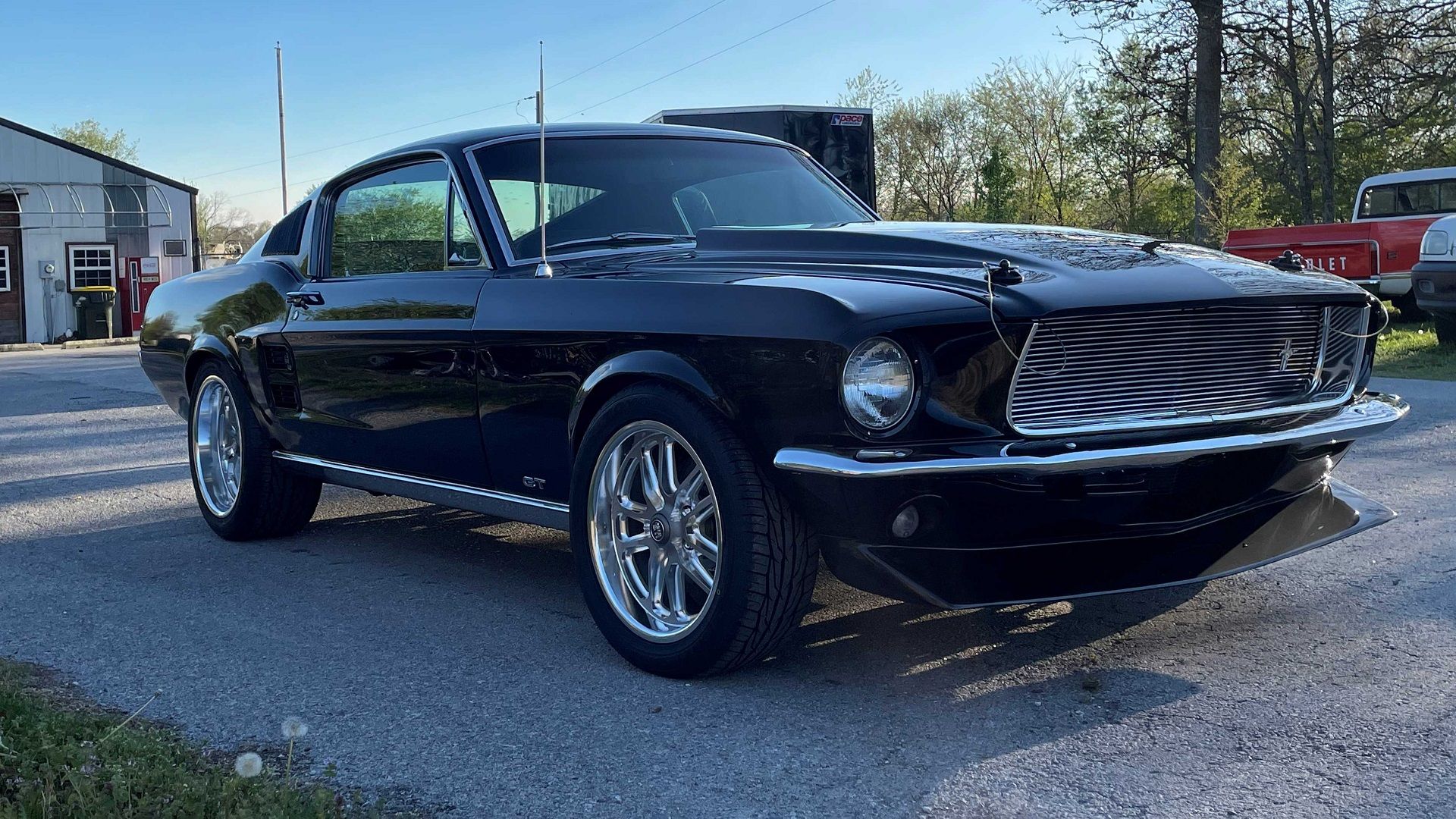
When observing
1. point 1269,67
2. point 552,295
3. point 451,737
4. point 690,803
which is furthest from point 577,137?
point 1269,67

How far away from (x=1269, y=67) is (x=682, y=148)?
77.5ft

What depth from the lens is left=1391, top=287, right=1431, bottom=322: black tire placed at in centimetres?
1538

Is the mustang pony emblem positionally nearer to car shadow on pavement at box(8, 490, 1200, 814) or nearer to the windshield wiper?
car shadow on pavement at box(8, 490, 1200, 814)

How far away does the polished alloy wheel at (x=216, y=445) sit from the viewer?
5.65 meters

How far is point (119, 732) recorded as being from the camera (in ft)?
9.49

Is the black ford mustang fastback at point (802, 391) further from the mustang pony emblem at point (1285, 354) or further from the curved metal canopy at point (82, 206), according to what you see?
the curved metal canopy at point (82, 206)

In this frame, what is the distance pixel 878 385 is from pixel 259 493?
3.24m

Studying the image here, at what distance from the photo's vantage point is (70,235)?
32.8 meters

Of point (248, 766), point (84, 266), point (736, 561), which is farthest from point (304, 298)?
point (84, 266)

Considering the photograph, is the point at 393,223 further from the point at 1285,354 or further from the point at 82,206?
the point at 82,206

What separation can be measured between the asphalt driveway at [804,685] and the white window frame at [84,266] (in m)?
30.4

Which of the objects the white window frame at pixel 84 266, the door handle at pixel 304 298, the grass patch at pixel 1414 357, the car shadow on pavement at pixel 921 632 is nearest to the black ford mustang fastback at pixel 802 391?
the door handle at pixel 304 298

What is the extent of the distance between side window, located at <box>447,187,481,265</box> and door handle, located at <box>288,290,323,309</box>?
2.53 feet

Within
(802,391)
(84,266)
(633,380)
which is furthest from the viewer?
(84,266)
